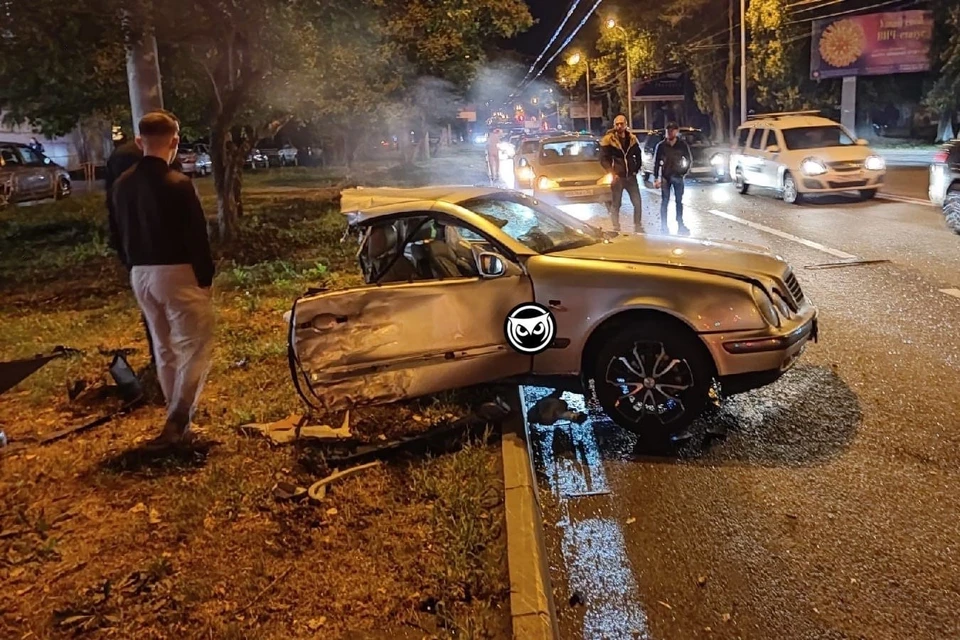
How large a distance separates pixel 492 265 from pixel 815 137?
618 inches

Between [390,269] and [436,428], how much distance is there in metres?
1.20

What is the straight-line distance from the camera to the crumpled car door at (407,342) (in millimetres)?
5574

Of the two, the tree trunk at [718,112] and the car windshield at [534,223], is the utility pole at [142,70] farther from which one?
the tree trunk at [718,112]

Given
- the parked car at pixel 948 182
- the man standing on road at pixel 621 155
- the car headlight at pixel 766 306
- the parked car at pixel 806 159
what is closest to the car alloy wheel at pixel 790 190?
the parked car at pixel 806 159

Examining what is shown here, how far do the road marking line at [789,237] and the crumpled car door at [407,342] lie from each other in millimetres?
7622

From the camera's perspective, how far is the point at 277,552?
4.23 m

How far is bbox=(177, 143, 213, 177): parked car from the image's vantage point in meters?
40.7

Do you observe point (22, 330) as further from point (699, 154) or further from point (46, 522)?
point (699, 154)

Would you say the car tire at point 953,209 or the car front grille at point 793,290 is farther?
the car tire at point 953,209

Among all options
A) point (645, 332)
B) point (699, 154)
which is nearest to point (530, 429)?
point (645, 332)

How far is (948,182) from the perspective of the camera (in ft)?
42.8

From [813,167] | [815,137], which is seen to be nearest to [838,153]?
[813,167]

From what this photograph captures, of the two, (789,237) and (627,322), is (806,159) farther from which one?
(627,322)

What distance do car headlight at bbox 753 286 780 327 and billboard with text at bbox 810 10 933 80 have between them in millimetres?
37836
